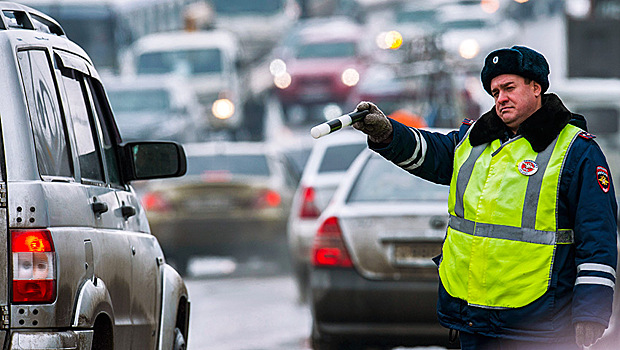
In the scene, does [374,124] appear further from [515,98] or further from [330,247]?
[330,247]

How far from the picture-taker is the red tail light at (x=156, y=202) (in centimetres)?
1485

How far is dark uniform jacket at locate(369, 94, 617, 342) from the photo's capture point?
470 centimetres

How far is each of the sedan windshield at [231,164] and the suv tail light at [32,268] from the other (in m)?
11.0

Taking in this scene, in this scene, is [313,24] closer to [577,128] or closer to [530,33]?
[530,33]

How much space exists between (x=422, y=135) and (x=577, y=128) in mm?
587

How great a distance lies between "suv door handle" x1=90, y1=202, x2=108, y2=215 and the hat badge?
1488 mm

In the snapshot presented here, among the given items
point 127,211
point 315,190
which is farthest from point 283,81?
point 127,211

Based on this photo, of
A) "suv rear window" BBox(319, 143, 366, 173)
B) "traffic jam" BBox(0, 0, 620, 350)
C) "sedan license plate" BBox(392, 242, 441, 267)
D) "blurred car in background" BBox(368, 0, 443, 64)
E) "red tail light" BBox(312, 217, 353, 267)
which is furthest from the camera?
"blurred car in background" BBox(368, 0, 443, 64)

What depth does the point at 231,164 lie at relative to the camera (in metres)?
15.9

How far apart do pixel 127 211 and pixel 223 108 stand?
926 inches

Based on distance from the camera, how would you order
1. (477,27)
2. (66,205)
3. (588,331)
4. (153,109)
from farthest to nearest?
(477,27)
(153,109)
(588,331)
(66,205)

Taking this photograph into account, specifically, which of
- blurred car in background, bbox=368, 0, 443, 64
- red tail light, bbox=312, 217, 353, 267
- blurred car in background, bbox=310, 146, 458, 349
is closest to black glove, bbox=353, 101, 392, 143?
blurred car in background, bbox=310, 146, 458, 349

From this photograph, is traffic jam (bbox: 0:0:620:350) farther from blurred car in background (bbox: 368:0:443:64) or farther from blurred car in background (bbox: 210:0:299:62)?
blurred car in background (bbox: 210:0:299:62)

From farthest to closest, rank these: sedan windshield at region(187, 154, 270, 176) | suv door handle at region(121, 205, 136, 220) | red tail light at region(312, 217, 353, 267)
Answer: sedan windshield at region(187, 154, 270, 176)
red tail light at region(312, 217, 353, 267)
suv door handle at region(121, 205, 136, 220)
